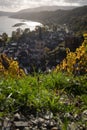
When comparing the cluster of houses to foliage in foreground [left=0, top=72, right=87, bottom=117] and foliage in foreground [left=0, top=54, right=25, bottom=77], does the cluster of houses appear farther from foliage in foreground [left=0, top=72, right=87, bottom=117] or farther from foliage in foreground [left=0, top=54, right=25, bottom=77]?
foliage in foreground [left=0, top=72, right=87, bottom=117]

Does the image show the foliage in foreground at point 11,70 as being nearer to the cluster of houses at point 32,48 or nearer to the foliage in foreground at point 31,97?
the foliage in foreground at point 31,97

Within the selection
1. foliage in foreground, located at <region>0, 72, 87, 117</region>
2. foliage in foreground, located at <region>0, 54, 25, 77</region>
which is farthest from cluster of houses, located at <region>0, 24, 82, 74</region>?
foliage in foreground, located at <region>0, 72, 87, 117</region>

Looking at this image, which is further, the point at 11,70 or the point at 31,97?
Answer: the point at 11,70

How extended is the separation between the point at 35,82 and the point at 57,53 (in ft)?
402

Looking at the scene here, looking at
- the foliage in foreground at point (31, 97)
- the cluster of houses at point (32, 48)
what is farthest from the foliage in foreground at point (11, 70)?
the cluster of houses at point (32, 48)

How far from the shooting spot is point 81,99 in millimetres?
6480

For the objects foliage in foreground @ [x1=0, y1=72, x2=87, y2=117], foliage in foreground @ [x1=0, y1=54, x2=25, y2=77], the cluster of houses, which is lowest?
the cluster of houses

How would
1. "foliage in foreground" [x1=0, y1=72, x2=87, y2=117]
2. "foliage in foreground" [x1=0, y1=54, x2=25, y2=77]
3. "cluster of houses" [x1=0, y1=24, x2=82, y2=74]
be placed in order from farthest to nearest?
"cluster of houses" [x1=0, y1=24, x2=82, y2=74] < "foliage in foreground" [x1=0, y1=54, x2=25, y2=77] < "foliage in foreground" [x1=0, y1=72, x2=87, y2=117]

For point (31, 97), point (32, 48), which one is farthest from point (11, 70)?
point (32, 48)

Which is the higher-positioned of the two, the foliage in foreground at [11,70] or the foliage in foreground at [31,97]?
the foliage in foreground at [31,97]

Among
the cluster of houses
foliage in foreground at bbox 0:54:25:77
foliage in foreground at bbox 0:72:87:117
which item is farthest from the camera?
the cluster of houses

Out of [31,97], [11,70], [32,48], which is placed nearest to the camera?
[31,97]

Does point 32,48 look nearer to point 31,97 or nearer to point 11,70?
point 11,70

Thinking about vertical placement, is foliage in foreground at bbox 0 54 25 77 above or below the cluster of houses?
above
